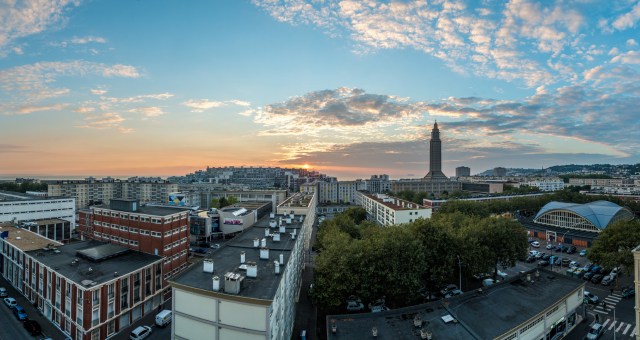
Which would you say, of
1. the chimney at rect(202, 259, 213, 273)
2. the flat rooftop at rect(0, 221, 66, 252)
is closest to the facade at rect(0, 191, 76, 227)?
the flat rooftop at rect(0, 221, 66, 252)

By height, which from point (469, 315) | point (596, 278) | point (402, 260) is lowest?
point (596, 278)

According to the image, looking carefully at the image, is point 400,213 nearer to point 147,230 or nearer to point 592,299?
point 592,299

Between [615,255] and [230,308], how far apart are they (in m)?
43.8

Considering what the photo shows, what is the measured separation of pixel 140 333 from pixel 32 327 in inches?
402

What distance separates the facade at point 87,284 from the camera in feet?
90.6

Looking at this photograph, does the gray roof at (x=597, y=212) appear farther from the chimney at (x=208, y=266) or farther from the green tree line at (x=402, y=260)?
the chimney at (x=208, y=266)

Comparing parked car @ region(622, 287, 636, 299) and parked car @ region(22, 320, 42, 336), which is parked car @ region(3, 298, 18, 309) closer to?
parked car @ region(22, 320, 42, 336)

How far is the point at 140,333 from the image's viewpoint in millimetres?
28812

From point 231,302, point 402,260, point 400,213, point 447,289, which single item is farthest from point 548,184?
point 231,302

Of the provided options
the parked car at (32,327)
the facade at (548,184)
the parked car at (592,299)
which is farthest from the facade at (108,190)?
the facade at (548,184)

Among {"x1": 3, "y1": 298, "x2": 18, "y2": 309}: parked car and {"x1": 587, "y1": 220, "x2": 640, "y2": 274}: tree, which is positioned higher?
{"x1": 587, "y1": 220, "x2": 640, "y2": 274}: tree

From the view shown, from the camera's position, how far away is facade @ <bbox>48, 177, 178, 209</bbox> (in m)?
108

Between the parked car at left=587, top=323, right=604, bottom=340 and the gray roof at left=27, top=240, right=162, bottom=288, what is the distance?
138 ft

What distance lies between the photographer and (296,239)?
37.4 meters
